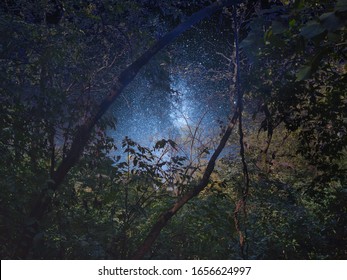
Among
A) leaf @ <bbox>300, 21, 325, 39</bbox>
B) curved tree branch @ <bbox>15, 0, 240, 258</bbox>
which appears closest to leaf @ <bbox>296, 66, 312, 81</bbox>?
leaf @ <bbox>300, 21, 325, 39</bbox>

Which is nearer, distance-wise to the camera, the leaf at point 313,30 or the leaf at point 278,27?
the leaf at point 313,30

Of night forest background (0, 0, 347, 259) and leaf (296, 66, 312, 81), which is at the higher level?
night forest background (0, 0, 347, 259)

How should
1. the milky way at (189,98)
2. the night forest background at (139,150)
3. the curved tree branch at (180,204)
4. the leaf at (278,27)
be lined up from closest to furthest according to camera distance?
the leaf at (278,27), the night forest background at (139,150), the curved tree branch at (180,204), the milky way at (189,98)

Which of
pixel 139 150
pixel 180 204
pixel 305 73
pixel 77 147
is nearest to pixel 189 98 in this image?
pixel 139 150

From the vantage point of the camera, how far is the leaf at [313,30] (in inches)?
51.0

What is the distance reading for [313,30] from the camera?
51.6 inches

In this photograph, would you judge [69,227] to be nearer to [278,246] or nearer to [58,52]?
[58,52]

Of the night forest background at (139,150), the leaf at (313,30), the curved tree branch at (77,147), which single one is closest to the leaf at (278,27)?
the night forest background at (139,150)

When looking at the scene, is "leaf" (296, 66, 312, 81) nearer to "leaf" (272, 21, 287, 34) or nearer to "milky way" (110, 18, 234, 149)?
"leaf" (272, 21, 287, 34)

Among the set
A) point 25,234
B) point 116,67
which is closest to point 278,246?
point 25,234

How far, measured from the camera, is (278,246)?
635cm

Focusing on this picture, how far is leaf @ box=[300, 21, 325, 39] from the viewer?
1296 millimetres

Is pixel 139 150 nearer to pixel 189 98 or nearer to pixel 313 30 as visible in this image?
pixel 313 30

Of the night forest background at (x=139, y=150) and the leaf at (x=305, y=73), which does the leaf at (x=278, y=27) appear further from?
the leaf at (x=305, y=73)
